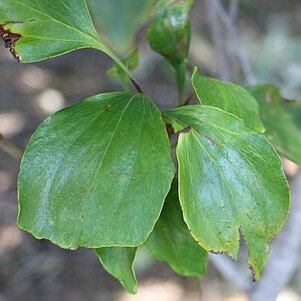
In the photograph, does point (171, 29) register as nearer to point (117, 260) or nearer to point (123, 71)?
point (123, 71)

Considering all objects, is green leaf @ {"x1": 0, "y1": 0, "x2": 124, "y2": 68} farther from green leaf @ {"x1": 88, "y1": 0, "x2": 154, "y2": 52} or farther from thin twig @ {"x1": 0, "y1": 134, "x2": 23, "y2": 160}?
green leaf @ {"x1": 88, "y1": 0, "x2": 154, "y2": 52}

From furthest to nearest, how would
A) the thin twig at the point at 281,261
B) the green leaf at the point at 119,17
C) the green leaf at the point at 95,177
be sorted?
1. the green leaf at the point at 119,17
2. the thin twig at the point at 281,261
3. the green leaf at the point at 95,177

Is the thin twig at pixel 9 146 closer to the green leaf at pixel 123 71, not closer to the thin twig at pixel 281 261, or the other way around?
the green leaf at pixel 123 71

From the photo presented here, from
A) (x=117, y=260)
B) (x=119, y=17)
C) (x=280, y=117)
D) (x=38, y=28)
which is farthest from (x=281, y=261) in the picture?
(x=119, y=17)

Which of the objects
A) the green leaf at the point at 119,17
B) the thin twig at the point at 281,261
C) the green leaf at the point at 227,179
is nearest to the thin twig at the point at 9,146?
the green leaf at the point at 227,179

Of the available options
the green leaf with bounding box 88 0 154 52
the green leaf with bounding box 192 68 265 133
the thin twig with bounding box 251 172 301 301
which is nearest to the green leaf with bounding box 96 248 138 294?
the green leaf with bounding box 192 68 265 133
